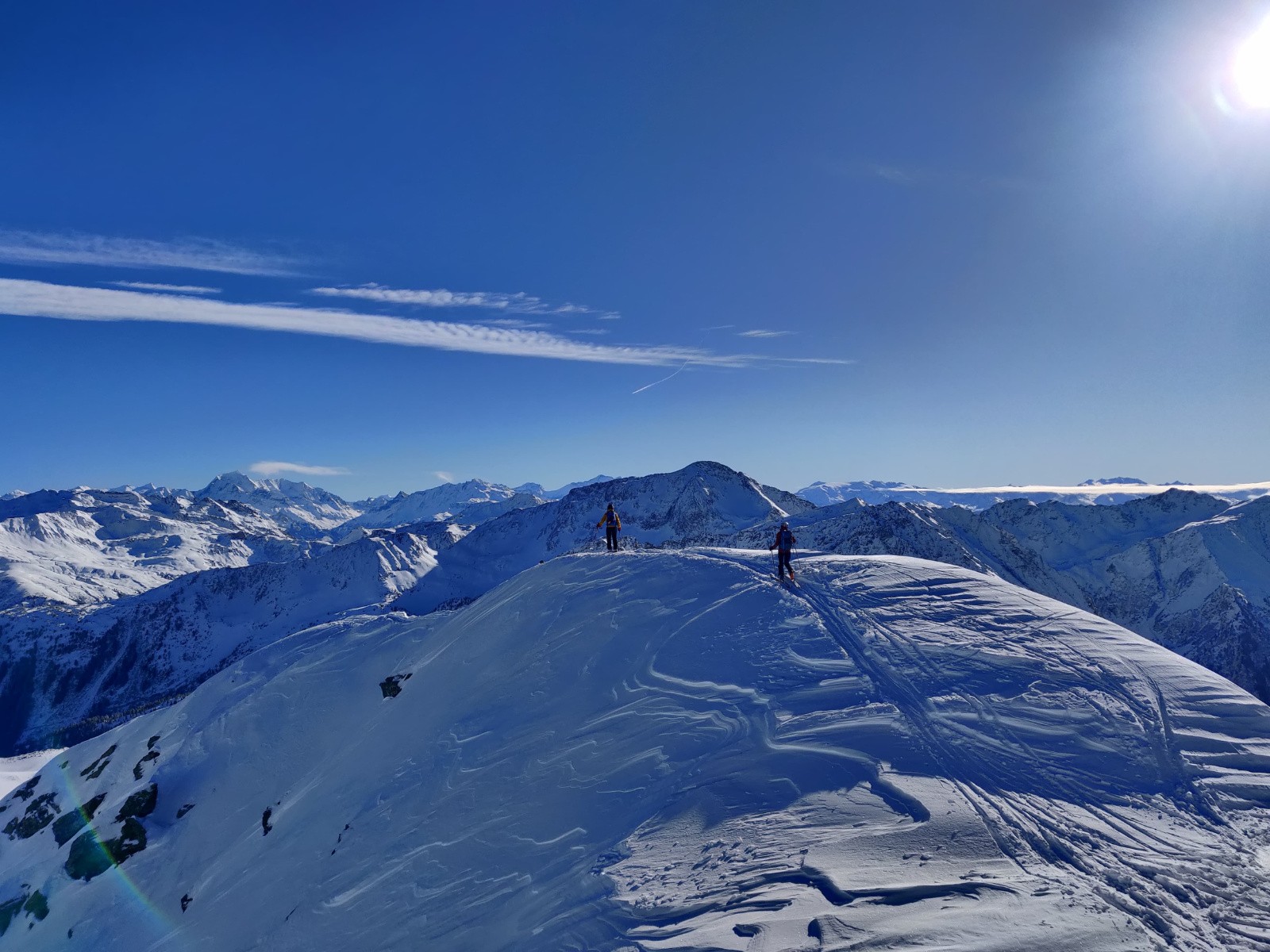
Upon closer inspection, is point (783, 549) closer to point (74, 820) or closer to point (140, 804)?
point (140, 804)

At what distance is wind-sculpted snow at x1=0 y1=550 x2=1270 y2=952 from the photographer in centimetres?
842

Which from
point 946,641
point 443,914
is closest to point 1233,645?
point 946,641

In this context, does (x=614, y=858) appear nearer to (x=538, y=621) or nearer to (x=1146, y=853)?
(x=1146, y=853)

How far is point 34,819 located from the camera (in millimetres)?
47000

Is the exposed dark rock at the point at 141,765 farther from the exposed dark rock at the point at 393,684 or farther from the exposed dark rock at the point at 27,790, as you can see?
the exposed dark rock at the point at 393,684

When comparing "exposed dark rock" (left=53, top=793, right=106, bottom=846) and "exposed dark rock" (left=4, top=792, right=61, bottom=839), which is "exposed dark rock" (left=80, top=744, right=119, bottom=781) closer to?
"exposed dark rock" (left=4, top=792, right=61, bottom=839)

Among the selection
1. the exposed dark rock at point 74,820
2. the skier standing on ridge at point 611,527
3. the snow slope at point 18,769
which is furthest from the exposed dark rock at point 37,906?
the snow slope at point 18,769

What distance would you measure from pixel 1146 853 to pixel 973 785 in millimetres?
2387

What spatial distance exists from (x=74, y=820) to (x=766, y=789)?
5631 cm

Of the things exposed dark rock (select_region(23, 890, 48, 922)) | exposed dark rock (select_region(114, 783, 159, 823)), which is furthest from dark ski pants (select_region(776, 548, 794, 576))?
exposed dark rock (select_region(23, 890, 48, 922))

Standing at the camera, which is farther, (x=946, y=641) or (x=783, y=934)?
(x=946, y=641)

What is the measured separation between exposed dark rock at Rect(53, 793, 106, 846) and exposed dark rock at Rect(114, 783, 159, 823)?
7.94 metres

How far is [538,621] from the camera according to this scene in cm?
2477

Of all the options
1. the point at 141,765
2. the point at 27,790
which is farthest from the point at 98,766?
the point at 27,790
